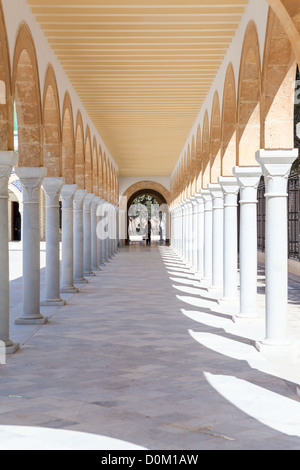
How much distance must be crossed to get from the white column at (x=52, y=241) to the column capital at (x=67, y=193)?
191cm

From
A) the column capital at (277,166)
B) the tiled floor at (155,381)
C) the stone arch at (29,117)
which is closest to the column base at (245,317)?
the tiled floor at (155,381)

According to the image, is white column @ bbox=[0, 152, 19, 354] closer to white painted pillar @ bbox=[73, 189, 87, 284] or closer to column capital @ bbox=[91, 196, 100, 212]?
white painted pillar @ bbox=[73, 189, 87, 284]

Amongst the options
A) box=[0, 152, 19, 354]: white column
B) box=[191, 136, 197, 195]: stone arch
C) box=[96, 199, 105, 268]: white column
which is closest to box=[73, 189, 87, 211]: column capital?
box=[191, 136, 197, 195]: stone arch

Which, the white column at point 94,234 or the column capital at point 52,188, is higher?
the column capital at point 52,188

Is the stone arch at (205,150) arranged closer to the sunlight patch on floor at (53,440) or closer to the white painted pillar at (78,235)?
the white painted pillar at (78,235)

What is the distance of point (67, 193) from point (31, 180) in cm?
389

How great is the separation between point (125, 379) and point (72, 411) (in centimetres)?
105

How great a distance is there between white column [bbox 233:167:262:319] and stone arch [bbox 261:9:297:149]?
1.67 metres

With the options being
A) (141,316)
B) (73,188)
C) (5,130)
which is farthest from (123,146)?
(5,130)

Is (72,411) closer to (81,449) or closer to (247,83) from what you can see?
(81,449)

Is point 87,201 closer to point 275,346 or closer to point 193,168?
point 193,168

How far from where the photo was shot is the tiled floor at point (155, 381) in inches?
170

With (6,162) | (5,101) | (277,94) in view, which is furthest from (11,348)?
(277,94)

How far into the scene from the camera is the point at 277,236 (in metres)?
6.88
